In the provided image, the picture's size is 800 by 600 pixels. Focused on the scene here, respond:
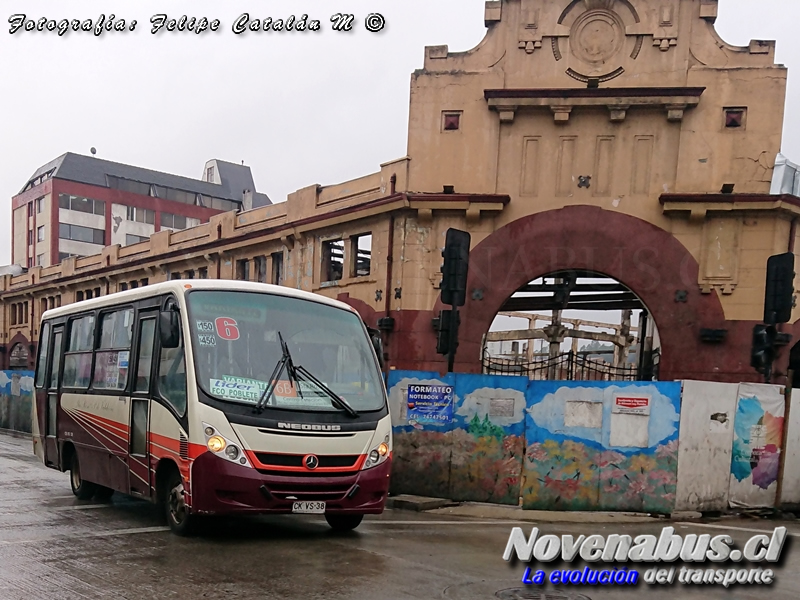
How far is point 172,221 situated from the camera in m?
77.4

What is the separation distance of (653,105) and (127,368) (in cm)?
1348

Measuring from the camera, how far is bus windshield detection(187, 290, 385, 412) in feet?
29.8

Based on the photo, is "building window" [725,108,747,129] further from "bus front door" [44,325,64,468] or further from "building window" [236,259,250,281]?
"building window" [236,259,250,281]

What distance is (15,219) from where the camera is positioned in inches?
3004

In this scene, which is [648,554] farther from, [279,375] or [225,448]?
[225,448]

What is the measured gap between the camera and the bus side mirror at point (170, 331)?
30.6ft

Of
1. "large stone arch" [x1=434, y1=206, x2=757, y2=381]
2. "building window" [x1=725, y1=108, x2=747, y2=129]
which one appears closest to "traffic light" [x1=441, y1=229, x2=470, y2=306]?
"large stone arch" [x1=434, y1=206, x2=757, y2=381]

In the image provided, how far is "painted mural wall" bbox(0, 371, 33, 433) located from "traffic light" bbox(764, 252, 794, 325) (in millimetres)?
23957

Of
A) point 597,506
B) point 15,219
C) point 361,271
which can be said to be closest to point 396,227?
point 361,271

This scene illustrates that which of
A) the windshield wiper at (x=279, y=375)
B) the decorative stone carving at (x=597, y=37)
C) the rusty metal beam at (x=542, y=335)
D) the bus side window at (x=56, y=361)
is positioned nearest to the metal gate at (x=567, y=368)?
the rusty metal beam at (x=542, y=335)

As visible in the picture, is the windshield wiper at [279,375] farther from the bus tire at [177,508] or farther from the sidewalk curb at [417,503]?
the sidewalk curb at [417,503]

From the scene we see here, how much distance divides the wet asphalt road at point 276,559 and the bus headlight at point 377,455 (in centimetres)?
88

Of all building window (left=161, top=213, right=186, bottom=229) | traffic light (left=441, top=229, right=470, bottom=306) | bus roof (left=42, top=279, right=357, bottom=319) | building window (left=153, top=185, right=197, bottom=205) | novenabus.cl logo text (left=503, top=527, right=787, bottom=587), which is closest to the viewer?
novenabus.cl logo text (left=503, top=527, right=787, bottom=587)

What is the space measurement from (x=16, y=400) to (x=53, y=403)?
18.0 metres
